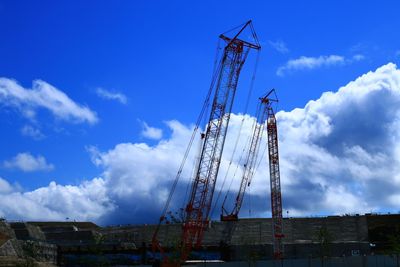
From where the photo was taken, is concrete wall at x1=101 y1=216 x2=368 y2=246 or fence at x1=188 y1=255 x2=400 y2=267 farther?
concrete wall at x1=101 y1=216 x2=368 y2=246

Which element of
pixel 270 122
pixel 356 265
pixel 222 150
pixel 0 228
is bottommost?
pixel 356 265

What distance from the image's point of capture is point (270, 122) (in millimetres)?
106625

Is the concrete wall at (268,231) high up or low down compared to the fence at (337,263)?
up

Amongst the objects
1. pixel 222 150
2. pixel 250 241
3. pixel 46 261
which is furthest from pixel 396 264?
pixel 46 261

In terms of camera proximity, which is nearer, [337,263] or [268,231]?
[337,263]

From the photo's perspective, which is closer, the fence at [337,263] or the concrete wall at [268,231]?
the fence at [337,263]

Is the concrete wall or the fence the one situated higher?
the concrete wall

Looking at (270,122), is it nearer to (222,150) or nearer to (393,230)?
(222,150)

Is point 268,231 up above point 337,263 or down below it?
above

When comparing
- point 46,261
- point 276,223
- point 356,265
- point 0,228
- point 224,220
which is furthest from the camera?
point 224,220

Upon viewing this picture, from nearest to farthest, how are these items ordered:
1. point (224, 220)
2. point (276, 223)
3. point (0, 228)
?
1. point (276, 223)
2. point (0, 228)
3. point (224, 220)

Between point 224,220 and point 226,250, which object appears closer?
point 226,250

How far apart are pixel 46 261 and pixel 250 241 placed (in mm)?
44307

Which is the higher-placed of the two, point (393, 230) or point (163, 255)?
point (393, 230)
